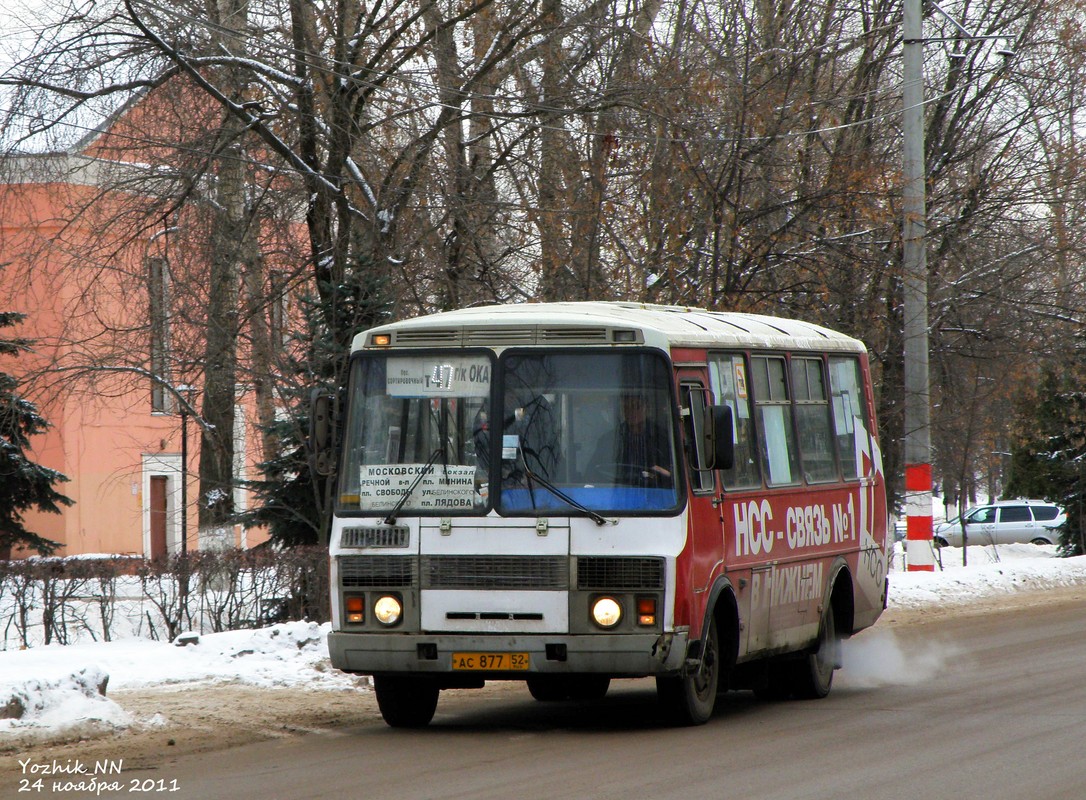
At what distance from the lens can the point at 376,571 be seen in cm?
996

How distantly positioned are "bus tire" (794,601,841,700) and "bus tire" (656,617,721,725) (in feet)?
6.38

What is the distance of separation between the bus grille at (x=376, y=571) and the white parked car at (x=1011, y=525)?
4029 cm

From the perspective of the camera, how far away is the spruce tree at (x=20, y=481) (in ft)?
→ 73.4

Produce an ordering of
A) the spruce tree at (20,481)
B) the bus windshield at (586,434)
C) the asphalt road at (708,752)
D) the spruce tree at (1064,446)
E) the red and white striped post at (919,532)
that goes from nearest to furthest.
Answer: the asphalt road at (708,752), the bus windshield at (586,434), the spruce tree at (20,481), the red and white striped post at (919,532), the spruce tree at (1064,446)

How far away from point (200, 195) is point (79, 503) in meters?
17.7

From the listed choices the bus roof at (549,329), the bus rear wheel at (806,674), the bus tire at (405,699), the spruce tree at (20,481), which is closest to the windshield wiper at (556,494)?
the bus roof at (549,329)

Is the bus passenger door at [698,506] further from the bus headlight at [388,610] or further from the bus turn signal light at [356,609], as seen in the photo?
the bus turn signal light at [356,609]

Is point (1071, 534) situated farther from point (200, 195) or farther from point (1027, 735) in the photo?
point (1027, 735)

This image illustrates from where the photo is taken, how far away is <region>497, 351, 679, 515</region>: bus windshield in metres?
9.76

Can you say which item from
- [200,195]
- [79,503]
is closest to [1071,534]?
[79,503]

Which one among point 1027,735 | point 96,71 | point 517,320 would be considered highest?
point 96,71

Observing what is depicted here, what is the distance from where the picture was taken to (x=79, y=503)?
34688 mm

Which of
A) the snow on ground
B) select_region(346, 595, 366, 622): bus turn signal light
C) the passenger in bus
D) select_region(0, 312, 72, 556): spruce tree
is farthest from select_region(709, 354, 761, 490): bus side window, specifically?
select_region(0, 312, 72, 556): spruce tree

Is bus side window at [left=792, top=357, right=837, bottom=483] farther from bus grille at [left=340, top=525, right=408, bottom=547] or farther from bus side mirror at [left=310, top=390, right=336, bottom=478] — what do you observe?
bus side mirror at [left=310, top=390, right=336, bottom=478]
